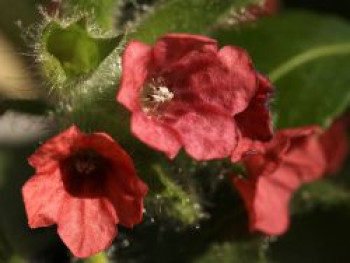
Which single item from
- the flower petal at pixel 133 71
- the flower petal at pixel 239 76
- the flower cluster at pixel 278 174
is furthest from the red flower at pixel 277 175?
the flower petal at pixel 133 71

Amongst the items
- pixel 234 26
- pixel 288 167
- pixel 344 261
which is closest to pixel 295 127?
pixel 288 167

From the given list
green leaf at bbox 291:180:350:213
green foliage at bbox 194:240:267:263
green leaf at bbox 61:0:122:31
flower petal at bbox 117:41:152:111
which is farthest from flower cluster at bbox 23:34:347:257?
green leaf at bbox 291:180:350:213

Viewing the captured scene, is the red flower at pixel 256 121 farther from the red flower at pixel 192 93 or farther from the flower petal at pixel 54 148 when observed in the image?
the flower petal at pixel 54 148

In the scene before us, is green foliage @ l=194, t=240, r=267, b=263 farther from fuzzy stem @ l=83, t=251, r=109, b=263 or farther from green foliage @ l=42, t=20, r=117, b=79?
green foliage @ l=42, t=20, r=117, b=79

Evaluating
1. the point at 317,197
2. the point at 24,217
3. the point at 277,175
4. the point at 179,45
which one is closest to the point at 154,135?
the point at 179,45

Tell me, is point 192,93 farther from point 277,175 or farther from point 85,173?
point 277,175

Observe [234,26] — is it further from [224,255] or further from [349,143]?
[349,143]
